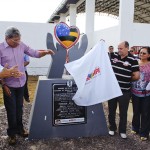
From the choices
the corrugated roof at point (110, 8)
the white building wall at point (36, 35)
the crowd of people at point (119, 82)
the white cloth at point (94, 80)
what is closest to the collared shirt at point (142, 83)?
the crowd of people at point (119, 82)

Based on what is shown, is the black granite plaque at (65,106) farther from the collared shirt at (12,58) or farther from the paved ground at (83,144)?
the collared shirt at (12,58)

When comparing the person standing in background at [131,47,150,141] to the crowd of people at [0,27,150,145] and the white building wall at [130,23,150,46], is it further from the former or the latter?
the white building wall at [130,23,150,46]

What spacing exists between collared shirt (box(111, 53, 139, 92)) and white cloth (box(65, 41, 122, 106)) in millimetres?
149

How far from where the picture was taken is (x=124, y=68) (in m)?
4.39

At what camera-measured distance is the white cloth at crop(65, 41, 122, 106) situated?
14.0 ft

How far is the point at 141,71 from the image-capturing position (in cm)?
452

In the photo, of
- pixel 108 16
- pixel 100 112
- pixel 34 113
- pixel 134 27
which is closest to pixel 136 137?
pixel 100 112

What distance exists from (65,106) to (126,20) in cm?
759

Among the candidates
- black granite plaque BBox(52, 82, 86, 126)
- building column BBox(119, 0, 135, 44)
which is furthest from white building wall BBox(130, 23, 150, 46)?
black granite plaque BBox(52, 82, 86, 126)

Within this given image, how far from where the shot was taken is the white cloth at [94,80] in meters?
4.28

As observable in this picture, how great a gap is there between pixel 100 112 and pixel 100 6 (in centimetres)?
2223

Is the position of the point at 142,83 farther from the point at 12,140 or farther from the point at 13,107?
the point at 12,140

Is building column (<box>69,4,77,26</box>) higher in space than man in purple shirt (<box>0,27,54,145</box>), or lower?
higher

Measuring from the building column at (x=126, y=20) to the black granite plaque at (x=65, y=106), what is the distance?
712 cm
